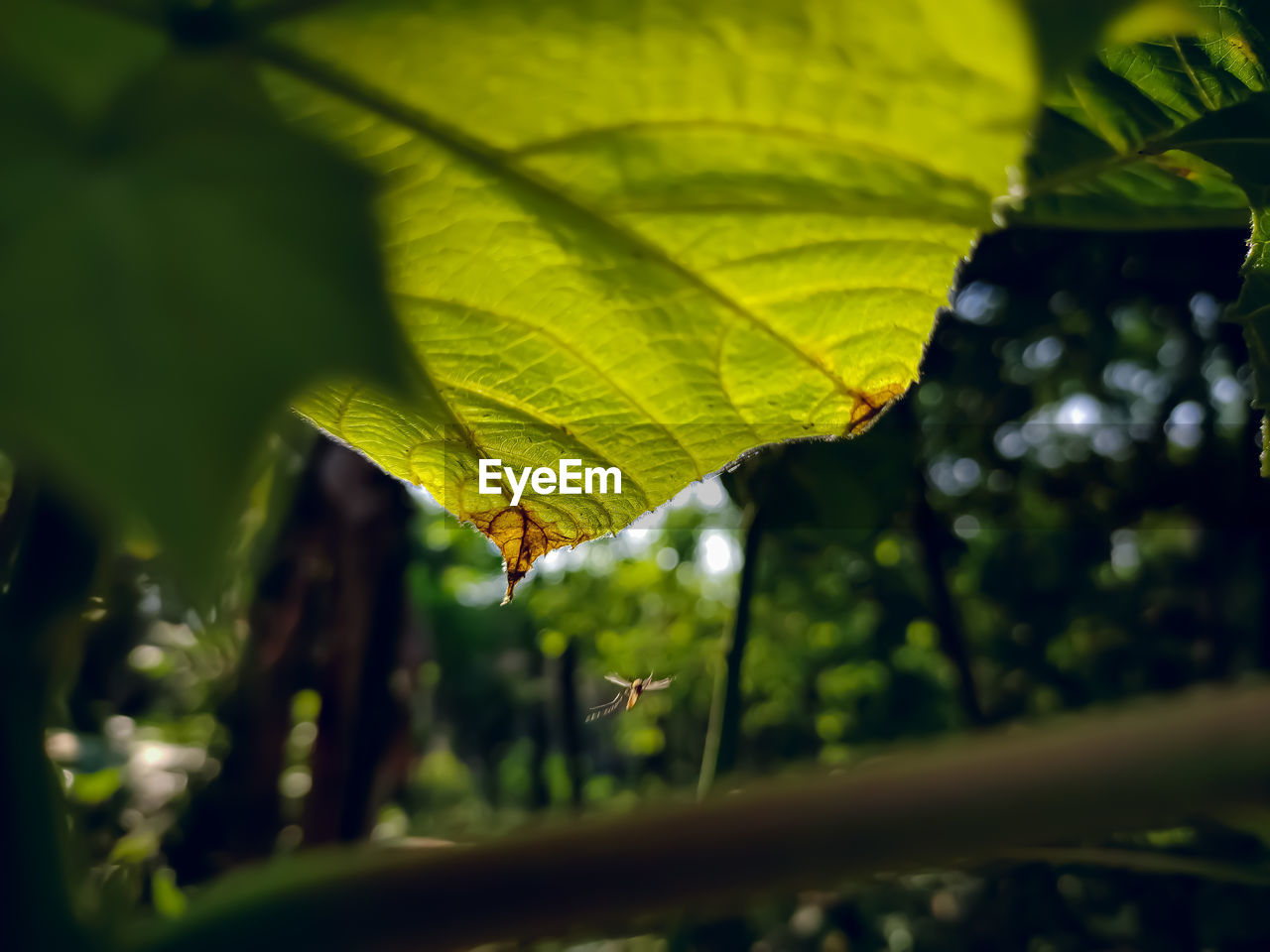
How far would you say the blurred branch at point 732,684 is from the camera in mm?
503

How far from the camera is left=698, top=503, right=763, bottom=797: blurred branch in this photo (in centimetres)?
50

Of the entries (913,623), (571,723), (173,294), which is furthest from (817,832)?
(913,623)

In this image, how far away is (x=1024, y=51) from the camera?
16 centimetres

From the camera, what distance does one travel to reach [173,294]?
126 mm

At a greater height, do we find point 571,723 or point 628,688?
point 628,688

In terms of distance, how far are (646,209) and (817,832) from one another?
0.18m

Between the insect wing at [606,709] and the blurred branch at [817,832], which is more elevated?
the blurred branch at [817,832]

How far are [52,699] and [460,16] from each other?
6.3 inches

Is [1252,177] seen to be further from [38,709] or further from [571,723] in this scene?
[571,723]

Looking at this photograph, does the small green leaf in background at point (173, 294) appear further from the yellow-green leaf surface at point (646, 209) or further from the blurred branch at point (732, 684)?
the blurred branch at point (732, 684)

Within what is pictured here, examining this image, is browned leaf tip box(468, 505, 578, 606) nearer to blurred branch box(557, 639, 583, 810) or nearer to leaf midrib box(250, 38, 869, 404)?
leaf midrib box(250, 38, 869, 404)

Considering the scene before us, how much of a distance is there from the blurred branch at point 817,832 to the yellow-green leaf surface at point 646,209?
0.36 ft

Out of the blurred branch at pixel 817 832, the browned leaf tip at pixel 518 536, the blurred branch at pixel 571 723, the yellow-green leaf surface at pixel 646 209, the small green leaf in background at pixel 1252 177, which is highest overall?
the small green leaf in background at pixel 1252 177

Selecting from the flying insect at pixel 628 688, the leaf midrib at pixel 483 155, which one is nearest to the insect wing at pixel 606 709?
the flying insect at pixel 628 688
